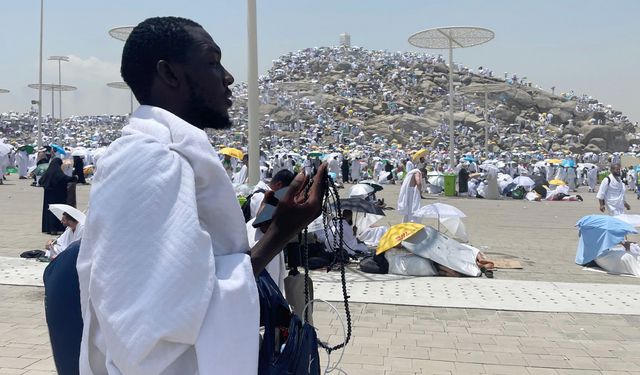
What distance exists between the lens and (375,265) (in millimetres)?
7719

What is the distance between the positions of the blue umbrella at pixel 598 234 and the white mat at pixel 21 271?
7.30 metres

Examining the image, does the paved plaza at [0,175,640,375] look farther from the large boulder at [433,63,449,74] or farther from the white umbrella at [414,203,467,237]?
the large boulder at [433,63,449,74]

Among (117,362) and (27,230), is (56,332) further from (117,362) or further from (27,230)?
(27,230)

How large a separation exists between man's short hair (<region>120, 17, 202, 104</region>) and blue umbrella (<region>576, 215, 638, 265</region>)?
8150 mm

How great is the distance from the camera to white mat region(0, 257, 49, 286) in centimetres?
675

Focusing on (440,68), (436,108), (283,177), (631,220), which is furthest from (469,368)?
(440,68)

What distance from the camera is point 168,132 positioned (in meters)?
1.10

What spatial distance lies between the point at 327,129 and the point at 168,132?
53.7 metres

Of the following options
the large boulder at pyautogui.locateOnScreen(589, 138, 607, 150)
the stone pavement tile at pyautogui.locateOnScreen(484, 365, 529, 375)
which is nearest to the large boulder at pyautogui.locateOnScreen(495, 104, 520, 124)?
the large boulder at pyautogui.locateOnScreen(589, 138, 607, 150)

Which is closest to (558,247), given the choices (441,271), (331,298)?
(441,271)

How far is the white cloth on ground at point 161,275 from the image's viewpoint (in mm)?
946

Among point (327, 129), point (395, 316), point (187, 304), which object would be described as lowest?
point (395, 316)

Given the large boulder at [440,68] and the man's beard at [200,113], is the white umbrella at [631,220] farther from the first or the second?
the large boulder at [440,68]

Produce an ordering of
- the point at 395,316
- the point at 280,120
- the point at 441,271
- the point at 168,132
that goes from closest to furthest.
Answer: the point at 168,132
the point at 395,316
the point at 441,271
the point at 280,120
